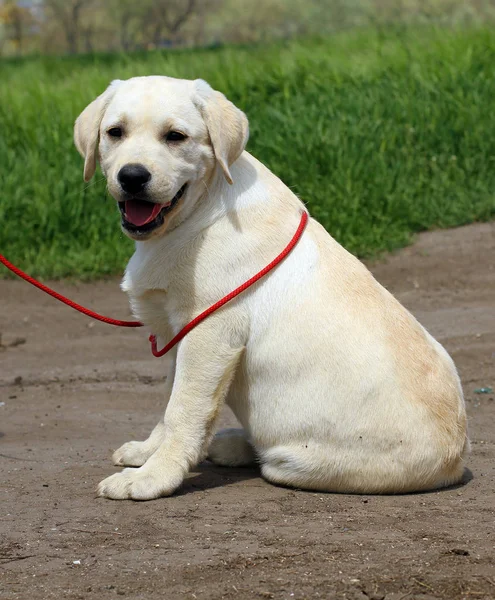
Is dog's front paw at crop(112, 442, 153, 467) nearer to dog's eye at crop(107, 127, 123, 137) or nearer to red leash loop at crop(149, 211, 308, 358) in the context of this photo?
red leash loop at crop(149, 211, 308, 358)

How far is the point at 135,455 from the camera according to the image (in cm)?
441

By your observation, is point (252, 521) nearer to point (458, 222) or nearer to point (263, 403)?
point (263, 403)

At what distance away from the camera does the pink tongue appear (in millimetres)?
3857

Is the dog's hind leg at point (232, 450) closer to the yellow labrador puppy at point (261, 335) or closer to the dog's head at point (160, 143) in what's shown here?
the yellow labrador puppy at point (261, 335)

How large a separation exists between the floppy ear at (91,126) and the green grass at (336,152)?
4.08 metres

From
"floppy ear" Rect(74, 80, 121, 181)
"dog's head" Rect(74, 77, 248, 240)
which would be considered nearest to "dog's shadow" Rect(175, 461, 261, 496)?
"dog's head" Rect(74, 77, 248, 240)

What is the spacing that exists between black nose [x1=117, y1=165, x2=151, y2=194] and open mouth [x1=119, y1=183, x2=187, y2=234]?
0.33 feet

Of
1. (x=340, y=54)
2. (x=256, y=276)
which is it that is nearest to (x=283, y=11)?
(x=340, y=54)

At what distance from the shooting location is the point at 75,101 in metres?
10.8

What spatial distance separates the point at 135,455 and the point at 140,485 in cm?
51

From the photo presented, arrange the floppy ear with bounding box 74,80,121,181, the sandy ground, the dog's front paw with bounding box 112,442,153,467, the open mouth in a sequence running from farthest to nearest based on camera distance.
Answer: the dog's front paw with bounding box 112,442,153,467 → the floppy ear with bounding box 74,80,121,181 → the open mouth → the sandy ground

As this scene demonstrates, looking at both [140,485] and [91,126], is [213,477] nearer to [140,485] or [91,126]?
[140,485]

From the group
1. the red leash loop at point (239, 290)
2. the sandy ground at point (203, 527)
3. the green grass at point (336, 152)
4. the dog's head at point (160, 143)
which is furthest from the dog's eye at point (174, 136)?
the green grass at point (336, 152)

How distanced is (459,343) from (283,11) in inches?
632
